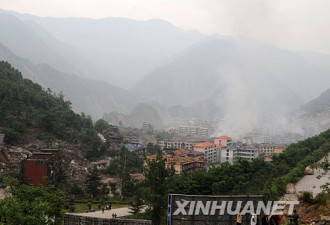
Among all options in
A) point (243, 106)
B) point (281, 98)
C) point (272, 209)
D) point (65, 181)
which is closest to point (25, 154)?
point (65, 181)

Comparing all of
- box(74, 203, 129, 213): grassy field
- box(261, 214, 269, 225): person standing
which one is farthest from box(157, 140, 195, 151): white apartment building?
box(261, 214, 269, 225): person standing

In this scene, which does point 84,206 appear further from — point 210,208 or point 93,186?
point 210,208

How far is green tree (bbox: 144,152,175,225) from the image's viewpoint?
11148 millimetres

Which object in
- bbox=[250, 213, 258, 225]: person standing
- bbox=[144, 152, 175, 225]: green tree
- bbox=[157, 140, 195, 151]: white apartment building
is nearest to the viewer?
bbox=[250, 213, 258, 225]: person standing

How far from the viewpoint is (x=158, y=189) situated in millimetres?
11406

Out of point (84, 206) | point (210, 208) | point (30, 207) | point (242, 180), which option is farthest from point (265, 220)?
point (84, 206)

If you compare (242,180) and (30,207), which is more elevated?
(30,207)

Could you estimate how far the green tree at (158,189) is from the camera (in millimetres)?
11148

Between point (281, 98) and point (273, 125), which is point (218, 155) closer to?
point (273, 125)

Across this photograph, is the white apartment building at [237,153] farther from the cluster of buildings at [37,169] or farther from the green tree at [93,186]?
the cluster of buildings at [37,169]

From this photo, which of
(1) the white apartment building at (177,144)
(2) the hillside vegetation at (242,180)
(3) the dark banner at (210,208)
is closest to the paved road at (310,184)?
(2) the hillside vegetation at (242,180)

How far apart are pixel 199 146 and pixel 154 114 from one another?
41051 mm

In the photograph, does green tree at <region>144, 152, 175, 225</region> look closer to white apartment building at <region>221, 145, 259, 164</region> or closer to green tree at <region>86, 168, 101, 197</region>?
green tree at <region>86, 168, 101, 197</region>

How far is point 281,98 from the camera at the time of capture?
99625 mm
